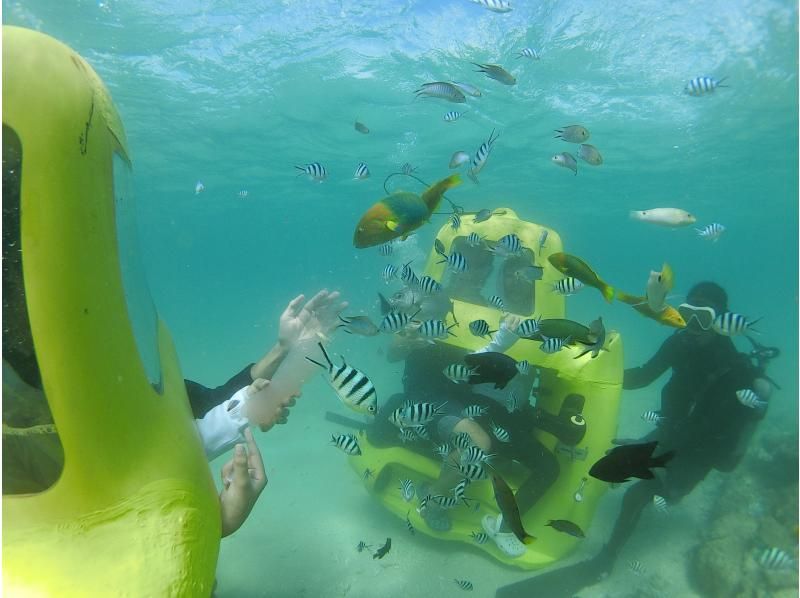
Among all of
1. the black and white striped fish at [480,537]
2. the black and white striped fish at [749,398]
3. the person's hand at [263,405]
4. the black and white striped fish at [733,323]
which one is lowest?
the black and white striped fish at [480,537]

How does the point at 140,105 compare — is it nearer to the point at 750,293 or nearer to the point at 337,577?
the point at 337,577

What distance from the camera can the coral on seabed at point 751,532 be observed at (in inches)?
255

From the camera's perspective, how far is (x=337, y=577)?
275 inches

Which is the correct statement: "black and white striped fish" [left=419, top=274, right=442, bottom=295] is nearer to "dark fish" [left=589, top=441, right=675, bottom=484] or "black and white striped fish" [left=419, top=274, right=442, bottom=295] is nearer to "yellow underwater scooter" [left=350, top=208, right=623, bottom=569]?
"yellow underwater scooter" [left=350, top=208, right=623, bottom=569]

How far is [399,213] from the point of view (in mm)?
2824

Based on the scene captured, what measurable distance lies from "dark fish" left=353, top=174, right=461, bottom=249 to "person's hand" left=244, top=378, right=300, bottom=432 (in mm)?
1494

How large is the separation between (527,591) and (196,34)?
18478 mm

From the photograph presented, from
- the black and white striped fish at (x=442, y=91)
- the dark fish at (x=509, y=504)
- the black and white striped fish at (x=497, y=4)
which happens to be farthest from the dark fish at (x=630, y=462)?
the black and white striped fish at (x=497, y=4)

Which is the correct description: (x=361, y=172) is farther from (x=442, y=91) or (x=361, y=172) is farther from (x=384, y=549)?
(x=384, y=549)

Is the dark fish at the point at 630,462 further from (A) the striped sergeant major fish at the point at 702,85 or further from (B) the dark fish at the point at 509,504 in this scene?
(A) the striped sergeant major fish at the point at 702,85

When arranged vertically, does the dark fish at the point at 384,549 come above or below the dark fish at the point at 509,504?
below

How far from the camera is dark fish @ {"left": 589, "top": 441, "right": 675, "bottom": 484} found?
304cm

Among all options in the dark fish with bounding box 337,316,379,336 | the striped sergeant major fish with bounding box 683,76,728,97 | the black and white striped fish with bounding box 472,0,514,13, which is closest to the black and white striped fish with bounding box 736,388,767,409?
the striped sergeant major fish with bounding box 683,76,728,97

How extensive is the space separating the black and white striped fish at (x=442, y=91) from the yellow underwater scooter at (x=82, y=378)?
4698mm
